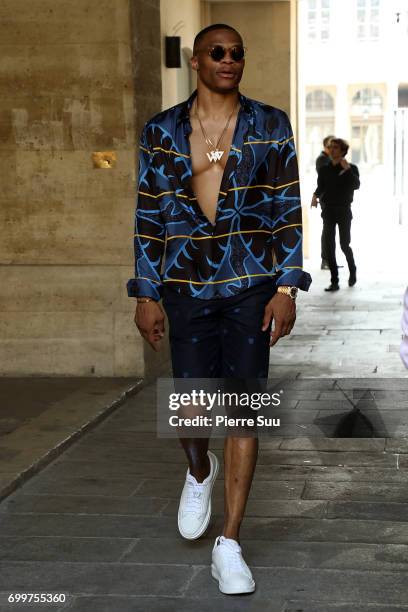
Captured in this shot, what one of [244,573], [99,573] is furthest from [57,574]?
[244,573]

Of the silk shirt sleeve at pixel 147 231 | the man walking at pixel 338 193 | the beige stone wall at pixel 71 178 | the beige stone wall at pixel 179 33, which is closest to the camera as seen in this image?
the silk shirt sleeve at pixel 147 231

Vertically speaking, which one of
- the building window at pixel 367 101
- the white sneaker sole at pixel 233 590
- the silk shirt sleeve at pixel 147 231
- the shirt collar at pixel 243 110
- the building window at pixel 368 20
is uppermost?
the building window at pixel 368 20

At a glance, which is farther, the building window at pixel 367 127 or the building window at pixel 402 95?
the building window at pixel 367 127

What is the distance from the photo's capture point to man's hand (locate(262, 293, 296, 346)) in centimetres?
390

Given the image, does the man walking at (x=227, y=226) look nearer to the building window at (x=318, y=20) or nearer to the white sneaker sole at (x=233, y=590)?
the white sneaker sole at (x=233, y=590)

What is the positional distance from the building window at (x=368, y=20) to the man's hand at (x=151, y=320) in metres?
48.5

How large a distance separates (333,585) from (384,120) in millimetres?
49852

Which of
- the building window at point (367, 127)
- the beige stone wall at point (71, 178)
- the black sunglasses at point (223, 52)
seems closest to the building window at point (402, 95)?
the building window at point (367, 127)

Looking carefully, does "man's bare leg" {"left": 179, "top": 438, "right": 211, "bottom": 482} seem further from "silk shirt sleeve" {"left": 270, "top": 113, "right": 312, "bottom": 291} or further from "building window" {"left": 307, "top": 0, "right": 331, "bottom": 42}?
"building window" {"left": 307, "top": 0, "right": 331, "bottom": 42}

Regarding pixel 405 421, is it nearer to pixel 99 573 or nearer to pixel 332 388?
pixel 332 388

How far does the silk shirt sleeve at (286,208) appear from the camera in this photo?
3936mm

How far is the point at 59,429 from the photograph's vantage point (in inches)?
248

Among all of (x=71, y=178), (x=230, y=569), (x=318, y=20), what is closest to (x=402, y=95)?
(x=318, y=20)

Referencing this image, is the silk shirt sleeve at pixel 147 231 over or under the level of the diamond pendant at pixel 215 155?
under
